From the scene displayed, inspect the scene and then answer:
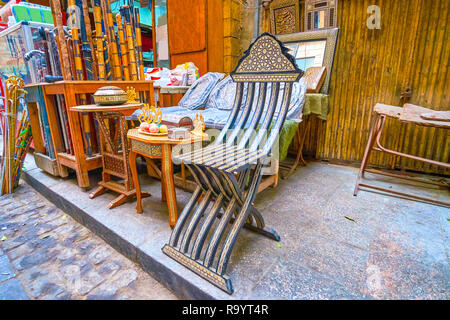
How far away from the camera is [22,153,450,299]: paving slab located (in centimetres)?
134

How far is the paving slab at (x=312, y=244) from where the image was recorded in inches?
52.6

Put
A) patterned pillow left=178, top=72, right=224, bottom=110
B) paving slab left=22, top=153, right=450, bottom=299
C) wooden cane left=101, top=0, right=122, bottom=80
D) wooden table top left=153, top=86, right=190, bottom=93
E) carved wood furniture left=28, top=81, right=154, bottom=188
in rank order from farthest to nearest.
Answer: wooden table top left=153, top=86, right=190, bottom=93
patterned pillow left=178, top=72, right=224, bottom=110
wooden cane left=101, top=0, right=122, bottom=80
carved wood furniture left=28, top=81, right=154, bottom=188
paving slab left=22, top=153, right=450, bottom=299

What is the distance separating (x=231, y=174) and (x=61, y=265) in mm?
1388

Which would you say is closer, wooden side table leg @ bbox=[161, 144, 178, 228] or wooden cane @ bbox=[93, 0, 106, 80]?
wooden side table leg @ bbox=[161, 144, 178, 228]

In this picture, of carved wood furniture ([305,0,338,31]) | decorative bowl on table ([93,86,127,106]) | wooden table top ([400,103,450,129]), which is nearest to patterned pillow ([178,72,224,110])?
decorative bowl on table ([93,86,127,106])

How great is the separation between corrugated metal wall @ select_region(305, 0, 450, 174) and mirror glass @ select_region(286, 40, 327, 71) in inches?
10.3

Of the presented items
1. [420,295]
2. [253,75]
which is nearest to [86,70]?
[253,75]

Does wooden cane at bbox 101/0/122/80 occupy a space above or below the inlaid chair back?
above

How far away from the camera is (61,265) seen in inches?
68.2

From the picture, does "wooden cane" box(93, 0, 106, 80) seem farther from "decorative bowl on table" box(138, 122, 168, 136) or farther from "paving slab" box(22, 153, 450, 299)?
"paving slab" box(22, 153, 450, 299)

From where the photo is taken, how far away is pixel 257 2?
11.7 feet

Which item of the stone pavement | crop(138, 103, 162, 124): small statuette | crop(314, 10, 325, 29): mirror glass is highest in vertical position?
crop(314, 10, 325, 29): mirror glass

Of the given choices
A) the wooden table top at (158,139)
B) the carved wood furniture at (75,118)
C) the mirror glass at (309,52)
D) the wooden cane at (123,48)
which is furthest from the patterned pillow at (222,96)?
the wooden table top at (158,139)
